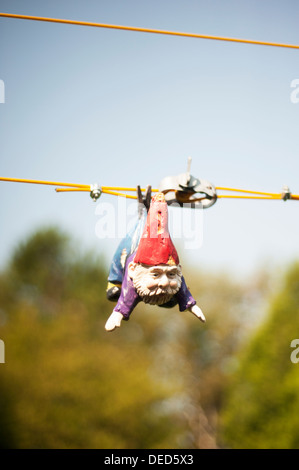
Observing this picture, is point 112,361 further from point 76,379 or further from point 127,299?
point 127,299

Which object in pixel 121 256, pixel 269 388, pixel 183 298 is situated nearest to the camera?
pixel 183 298

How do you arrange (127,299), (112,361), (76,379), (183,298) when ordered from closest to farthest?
(127,299), (183,298), (76,379), (112,361)

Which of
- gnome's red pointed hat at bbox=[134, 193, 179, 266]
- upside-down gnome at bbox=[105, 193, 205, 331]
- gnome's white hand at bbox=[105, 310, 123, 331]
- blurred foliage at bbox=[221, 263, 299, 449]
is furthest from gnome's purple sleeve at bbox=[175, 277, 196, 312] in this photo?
blurred foliage at bbox=[221, 263, 299, 449]

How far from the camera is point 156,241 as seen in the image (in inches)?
142

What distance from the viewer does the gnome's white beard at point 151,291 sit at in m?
3.57

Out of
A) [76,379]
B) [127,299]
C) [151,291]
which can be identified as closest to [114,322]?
[127,299]

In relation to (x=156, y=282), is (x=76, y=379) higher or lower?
lower

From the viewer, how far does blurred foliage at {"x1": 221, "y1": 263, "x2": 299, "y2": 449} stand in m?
14.6

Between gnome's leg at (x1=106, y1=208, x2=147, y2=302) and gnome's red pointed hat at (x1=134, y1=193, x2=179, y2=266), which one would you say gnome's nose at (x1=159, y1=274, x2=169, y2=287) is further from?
gnome's leg at (x1=106, y1=208, x2=147, y2=302)

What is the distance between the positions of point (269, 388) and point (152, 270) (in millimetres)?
13148

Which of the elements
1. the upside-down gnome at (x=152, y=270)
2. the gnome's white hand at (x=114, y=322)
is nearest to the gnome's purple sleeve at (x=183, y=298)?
the upside-down gnome at (x=152, y=270)

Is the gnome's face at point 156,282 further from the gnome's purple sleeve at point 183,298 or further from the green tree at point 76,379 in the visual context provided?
the green tree at point 76,379

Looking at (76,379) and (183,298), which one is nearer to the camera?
(183,298)

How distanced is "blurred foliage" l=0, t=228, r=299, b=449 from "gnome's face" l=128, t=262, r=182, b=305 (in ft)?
38.9
